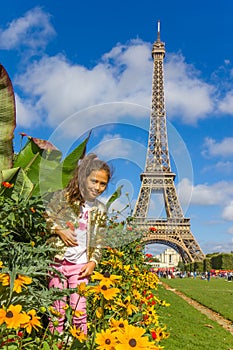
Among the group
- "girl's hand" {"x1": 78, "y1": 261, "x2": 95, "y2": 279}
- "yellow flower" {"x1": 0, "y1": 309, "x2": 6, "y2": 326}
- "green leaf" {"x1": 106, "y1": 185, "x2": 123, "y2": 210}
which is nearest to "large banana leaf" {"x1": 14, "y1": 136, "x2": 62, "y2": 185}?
"green leaf" {"x1": 106, "y1": 185, "x2": 123, "y2": 210}

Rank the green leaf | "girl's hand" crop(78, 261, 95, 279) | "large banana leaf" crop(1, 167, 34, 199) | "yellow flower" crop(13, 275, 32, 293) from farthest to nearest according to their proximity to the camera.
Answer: the green leaf
"girl's hand" crop(78, 261, 95, 279)
"large banana leaf" crop(1, 167, 34, 199)
"yellow flower" crop(13, 275, 32, 293)

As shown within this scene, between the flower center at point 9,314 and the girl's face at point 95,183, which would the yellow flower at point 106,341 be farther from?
the girl's face at point 95,183

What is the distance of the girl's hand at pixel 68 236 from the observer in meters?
2.29

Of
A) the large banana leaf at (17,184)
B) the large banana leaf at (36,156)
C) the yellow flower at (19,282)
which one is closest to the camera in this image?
the yellow flower at (19,282)

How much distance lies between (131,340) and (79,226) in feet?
4.90

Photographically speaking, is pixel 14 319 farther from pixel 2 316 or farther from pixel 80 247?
pixel 80 247

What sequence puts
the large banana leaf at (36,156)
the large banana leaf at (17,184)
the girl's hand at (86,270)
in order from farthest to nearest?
the large banana leaf at (36,156) → the girl's hand at (86,270) → the large banana leaf at (17,184)

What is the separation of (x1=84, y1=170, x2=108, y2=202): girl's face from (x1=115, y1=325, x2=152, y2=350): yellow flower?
139 cm

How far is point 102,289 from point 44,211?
99cm

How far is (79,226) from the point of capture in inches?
96.7

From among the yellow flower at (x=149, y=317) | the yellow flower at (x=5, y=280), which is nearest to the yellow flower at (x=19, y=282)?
the yellow flower at (x=5, y=280)

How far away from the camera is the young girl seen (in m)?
2.31

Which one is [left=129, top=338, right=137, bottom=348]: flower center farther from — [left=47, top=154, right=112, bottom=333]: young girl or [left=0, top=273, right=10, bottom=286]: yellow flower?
[left=47, top=154, right=112, bottom=333]: young girl

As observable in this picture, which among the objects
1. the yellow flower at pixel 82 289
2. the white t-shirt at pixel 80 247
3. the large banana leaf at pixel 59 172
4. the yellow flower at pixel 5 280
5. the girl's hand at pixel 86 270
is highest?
the large banana leaf at pixel 59 172
